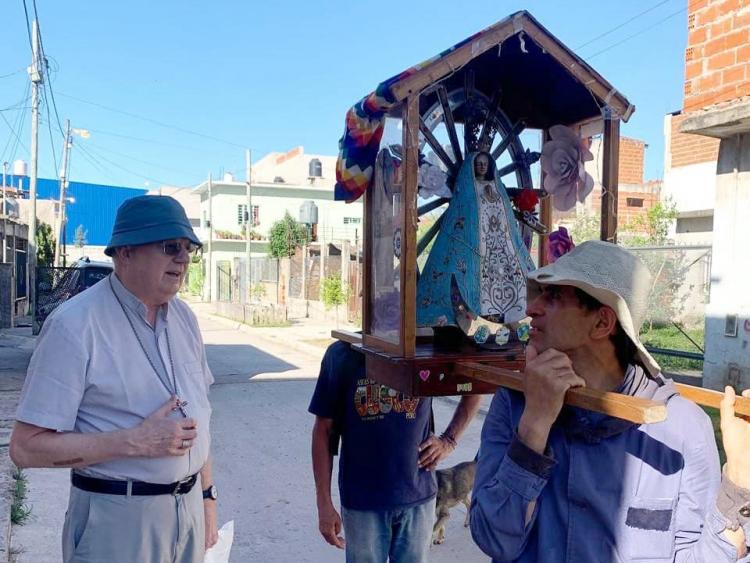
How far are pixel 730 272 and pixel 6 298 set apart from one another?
15.9 m

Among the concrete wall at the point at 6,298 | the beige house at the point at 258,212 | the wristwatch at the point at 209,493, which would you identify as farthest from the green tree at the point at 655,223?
the beige house at the point at 258,212

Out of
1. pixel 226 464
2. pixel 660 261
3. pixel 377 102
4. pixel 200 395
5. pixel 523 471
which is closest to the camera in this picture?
pixel 523 471

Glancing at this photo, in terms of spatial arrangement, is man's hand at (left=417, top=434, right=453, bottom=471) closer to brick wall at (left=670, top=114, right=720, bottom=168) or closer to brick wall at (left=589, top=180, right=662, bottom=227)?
brick wall at (left=670, top=114, right=720, bottom=168)

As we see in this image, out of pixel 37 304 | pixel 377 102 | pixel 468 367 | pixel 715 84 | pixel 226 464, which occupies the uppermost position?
pixel 715 84

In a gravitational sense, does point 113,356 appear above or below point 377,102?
below

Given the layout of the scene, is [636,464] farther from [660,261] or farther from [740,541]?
[660,261]

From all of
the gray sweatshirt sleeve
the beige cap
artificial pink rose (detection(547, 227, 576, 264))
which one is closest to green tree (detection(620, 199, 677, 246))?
artificial pink rose (detection(547, 227, 576, 264))

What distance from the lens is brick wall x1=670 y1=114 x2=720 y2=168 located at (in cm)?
1378

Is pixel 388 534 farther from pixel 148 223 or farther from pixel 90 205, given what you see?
pixel 90 205

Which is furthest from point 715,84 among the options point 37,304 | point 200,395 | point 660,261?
point 37,304

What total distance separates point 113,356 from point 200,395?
39 cm

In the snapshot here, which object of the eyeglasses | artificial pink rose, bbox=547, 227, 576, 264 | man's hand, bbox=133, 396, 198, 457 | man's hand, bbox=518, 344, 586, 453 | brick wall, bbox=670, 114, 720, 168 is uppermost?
brick wall, bbox=670, 114, 720, 168

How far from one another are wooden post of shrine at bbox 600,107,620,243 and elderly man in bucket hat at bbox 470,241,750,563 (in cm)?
106

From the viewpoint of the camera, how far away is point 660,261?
9.37 m
